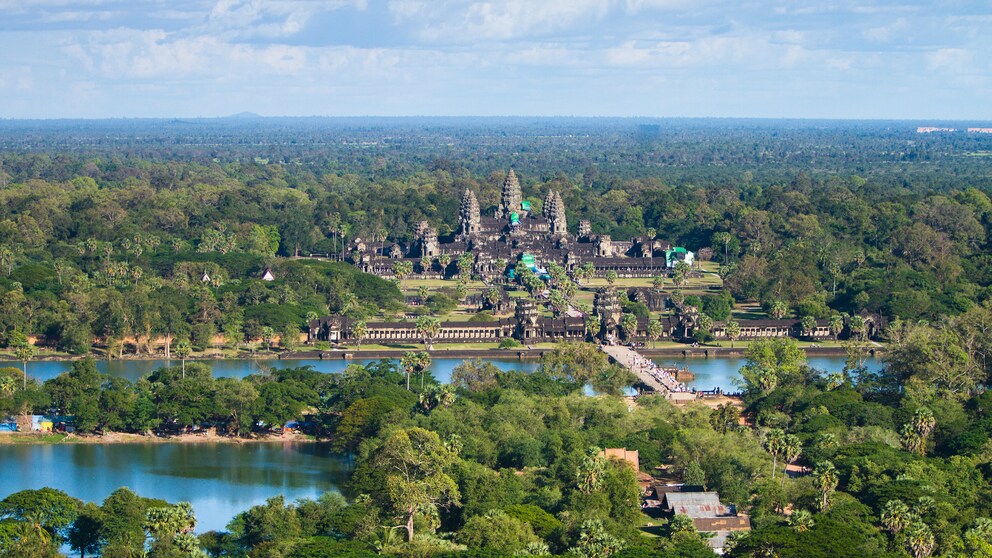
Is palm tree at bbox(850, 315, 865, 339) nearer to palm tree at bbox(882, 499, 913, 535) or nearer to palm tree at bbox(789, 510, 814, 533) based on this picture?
palm tree at bbox(882, 499, 913, 535)

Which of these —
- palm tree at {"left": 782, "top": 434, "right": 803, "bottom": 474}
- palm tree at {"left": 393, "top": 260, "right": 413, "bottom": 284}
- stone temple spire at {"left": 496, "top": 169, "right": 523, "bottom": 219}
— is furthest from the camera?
stone temple spire at {"left": 496, "top": 169, "right": 523, "bottom": 219}

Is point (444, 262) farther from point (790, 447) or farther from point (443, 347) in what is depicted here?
point (790, 447)

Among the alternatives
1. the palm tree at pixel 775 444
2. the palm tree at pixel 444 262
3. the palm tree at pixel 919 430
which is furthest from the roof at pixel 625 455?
the palm tree at pixel 444 262

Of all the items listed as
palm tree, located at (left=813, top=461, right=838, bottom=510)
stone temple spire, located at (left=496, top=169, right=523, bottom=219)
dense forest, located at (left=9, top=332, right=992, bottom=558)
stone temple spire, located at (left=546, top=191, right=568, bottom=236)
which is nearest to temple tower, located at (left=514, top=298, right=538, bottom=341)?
dense forest, located at (left=9, top=332, right=992, bottom=558)

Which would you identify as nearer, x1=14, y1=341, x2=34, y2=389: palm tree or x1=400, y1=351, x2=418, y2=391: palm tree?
x1=400, y1=351, x2=418, y2=391: palm tree

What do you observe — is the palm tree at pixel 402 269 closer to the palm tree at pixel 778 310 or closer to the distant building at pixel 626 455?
the palm tree at pixel 778 310

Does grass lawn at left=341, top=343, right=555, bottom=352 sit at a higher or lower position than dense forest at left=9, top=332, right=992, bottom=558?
lower

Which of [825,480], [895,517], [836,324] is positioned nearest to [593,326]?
[836,324]
